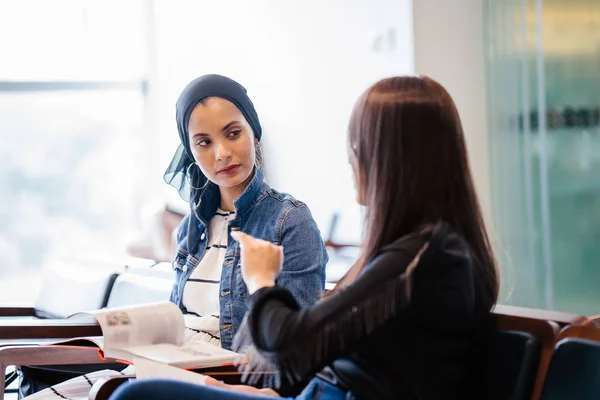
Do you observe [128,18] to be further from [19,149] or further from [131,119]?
[19,149]

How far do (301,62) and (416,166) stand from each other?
341 cm

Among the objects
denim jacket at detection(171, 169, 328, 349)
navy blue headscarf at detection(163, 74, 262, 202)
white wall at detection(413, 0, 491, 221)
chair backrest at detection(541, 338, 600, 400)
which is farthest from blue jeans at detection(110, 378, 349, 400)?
white wall at detection(413, 0, 491, 221)

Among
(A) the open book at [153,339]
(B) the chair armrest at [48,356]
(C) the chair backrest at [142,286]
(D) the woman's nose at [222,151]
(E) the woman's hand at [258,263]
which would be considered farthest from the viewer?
(C) the chair backrest at [142,286]

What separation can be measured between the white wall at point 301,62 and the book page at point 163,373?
2.37 m

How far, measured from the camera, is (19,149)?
230 inches

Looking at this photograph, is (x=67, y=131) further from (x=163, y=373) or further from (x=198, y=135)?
(x=163, y=373)

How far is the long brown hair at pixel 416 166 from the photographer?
1.47 meters

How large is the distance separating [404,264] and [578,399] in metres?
0.34

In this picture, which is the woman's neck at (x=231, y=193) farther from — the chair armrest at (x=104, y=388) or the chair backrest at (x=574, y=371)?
the chair backrest at (x=574, y=371)

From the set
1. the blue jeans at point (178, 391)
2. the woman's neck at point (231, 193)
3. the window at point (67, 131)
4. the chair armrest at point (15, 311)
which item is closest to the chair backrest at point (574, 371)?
the blue jeans at point (178, 391)

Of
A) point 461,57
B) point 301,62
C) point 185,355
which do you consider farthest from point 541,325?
point 301,62

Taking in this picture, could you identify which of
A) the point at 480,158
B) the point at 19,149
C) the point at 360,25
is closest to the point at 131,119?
the point at 19,149

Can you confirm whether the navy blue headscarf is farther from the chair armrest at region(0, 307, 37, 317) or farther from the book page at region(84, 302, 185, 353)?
the chair armrest at region(0, 307, 37, 317)

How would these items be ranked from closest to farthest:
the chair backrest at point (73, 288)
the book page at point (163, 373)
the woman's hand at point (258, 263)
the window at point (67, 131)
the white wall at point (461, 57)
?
the woman's hand at point (258, 263)
the book page at point (163, 373)
the chair backrest at point (73, 288)
the white wall at point (461, 57)
the window at point (67, 131)
